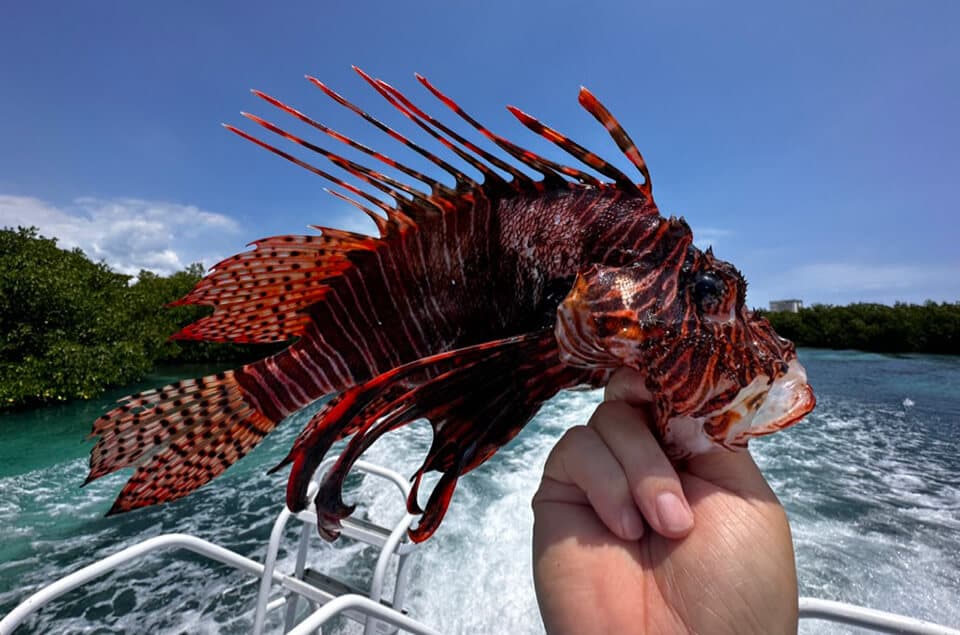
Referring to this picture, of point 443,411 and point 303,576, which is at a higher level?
point 443,411

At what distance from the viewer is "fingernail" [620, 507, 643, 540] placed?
108 centimetres

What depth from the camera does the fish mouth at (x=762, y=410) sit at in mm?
891

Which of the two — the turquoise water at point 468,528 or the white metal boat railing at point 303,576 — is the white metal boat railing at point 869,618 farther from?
the turquoise water at point 468,528

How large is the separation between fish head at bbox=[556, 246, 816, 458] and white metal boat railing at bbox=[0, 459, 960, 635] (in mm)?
734

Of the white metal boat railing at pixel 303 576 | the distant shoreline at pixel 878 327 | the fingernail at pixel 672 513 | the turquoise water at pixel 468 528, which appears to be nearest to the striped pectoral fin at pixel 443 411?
the fingernail at pixel 672 513

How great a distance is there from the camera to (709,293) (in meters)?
0.97

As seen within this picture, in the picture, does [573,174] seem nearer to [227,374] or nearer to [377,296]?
[377,296]

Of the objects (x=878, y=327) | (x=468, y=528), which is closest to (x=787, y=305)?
(x=878, y=327)

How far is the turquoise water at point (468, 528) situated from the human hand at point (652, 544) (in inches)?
145

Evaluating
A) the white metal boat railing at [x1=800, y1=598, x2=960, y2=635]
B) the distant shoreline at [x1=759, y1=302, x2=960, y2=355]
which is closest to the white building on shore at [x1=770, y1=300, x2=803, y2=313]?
the distant shoreline at [x1=759, y1=302, x2=960, y2=355]

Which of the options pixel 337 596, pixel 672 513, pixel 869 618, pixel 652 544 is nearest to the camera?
pixel 672 513

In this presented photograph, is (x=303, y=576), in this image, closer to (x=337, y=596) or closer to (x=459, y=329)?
(x=337, y=596)

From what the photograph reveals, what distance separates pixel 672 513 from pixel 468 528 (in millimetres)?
5381

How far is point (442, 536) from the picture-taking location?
567cm
